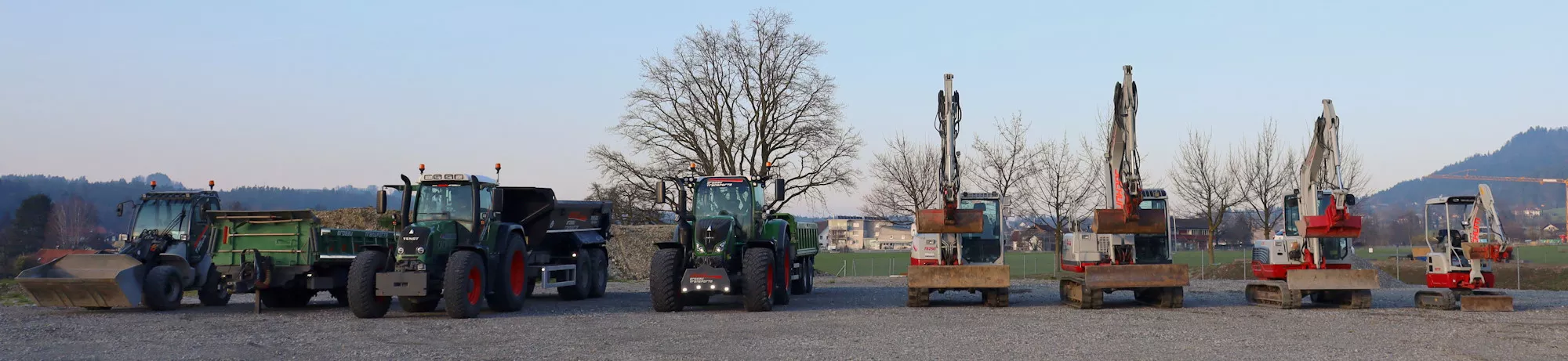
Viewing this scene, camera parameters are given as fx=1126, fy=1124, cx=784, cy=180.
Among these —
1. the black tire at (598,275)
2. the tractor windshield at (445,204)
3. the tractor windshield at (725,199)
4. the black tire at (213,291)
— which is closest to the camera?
the tractor windshield at (445,204)

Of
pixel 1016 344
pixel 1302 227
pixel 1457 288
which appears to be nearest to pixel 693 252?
pixel 1016 344

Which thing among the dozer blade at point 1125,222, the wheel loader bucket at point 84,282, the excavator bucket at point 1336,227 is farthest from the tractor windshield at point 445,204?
the excavator bucket at point 1336,227

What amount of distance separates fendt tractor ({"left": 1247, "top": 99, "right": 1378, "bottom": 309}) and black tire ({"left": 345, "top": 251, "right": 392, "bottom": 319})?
1332cm

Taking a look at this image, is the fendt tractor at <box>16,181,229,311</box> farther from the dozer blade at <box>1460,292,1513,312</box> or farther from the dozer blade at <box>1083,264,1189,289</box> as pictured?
the dozer blade at <box>1460,292,1513,312</box>

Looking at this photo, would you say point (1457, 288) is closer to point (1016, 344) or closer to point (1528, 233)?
point (1016, 344)

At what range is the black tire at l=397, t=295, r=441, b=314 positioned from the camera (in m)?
16.0

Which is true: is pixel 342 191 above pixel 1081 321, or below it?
above

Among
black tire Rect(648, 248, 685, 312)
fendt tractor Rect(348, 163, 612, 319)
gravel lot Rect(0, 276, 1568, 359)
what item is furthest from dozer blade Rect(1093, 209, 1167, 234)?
fendt tractor Rect(348, 163, 612, 319)

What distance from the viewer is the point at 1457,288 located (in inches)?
675

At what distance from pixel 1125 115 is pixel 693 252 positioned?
23.2ft

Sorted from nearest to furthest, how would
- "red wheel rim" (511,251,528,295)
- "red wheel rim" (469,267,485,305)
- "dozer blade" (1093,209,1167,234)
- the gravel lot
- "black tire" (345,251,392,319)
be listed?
the gravel lot → "black tire" (345,251,392,319) → "red wheel rim" (469,267,485,305) → "dozer blade" (1093,209,1167,234) → "red wheel rim" (511,251,528,295)

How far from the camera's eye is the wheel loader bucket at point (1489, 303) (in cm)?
1642

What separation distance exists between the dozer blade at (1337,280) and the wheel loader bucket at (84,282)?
17.2 meters

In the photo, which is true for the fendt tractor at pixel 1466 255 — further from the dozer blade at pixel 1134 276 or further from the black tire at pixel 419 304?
the black tire at pixel 419 304
